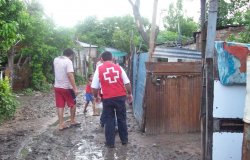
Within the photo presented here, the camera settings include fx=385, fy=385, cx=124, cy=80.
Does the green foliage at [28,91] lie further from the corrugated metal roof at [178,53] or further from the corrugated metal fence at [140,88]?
Answer: the corrugated metal roof at [178,53]

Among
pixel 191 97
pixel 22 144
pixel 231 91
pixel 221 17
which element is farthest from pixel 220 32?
pixel 231 91

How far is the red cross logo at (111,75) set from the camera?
7.07m

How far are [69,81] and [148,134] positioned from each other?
216 cm

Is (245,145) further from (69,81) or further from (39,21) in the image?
(39,21)

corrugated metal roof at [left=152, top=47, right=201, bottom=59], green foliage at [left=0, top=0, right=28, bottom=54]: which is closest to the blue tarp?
corrugated metal roof at [left=152, top=47, right=201, bottom=59]

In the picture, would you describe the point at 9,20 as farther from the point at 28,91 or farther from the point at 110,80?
the point at 28,91

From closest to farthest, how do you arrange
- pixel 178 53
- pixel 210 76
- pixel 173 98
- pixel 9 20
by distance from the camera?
pixel 210 76
pixel 173 98
pixel 178 53
pixel 9 20

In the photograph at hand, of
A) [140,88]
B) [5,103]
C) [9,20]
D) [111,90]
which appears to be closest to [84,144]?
[111,90]

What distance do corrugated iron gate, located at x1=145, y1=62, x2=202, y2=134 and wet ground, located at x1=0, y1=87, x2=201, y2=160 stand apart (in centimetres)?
23

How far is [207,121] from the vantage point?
3994mm

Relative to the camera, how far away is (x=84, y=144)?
747cm

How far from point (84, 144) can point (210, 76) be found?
13.6 ft

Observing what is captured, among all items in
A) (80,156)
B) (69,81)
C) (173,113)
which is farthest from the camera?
(69,81)

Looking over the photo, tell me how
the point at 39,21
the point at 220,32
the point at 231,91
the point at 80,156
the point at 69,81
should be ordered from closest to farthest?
the point at 231,91, the point at 80,156, the point at 69,81, the point at 220,32, the point at 39,21
